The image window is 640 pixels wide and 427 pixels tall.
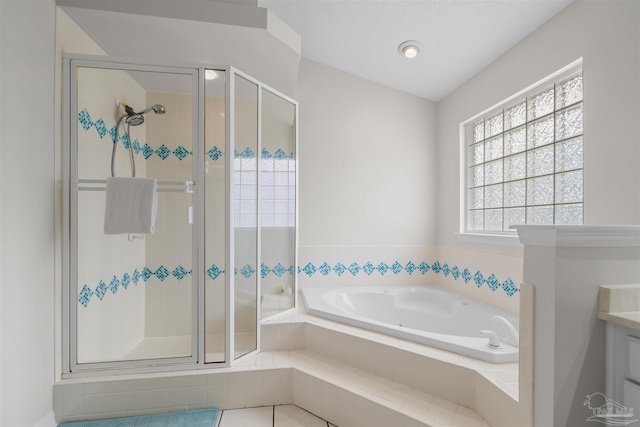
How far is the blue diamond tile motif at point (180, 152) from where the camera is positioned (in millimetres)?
1981

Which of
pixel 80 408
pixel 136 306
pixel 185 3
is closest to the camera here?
pixel 80 408

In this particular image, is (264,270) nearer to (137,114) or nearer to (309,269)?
(309,269)

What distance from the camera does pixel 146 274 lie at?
7.33 ft

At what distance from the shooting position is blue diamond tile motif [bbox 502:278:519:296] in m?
2.08

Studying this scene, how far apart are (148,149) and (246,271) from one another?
1.10 metres

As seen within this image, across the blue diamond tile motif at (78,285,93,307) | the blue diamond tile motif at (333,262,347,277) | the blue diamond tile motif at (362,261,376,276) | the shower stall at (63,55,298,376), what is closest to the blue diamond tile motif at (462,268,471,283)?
the blue diamond tile motif at (362,261,376,276)

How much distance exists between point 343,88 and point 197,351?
249cm

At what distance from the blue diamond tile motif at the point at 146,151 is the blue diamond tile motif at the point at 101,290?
0.88m

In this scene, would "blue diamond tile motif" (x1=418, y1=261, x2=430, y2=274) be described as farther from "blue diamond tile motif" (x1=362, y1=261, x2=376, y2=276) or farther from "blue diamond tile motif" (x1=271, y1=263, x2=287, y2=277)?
"blue diamond tile motif" (x1=271, y1=263, x2=287, y2=277)

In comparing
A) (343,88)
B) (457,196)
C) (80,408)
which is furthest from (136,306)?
(457,196)

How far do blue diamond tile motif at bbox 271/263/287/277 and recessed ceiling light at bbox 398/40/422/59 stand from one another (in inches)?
73.9

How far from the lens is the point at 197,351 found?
1860 mm

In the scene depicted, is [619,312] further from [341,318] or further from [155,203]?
[155,203]

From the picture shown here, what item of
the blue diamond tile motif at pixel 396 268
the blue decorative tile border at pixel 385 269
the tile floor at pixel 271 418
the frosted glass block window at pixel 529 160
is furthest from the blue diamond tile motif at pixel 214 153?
the blue diamond tile motif at pixel 396 268
